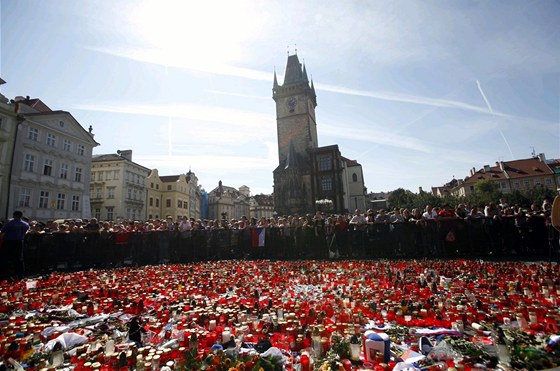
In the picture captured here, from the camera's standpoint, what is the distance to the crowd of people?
1002 cm

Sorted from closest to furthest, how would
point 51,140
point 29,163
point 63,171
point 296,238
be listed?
point 296,238, point 29,163, point 51,140, point 63,171

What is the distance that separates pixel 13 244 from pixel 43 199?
87.4 feet

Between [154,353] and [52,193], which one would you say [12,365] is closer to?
[154,353]

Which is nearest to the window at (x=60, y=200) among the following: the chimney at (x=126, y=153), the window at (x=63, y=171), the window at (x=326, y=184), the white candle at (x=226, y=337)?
the window at (x=63, y=171)

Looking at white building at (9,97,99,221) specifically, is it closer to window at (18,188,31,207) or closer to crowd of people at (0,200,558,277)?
window at (18,188,31,207)

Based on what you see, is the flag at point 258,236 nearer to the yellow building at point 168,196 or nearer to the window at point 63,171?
the window at point 63,171

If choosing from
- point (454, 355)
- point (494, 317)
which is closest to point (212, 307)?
point (454, 355)

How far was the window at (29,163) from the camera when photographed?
27.8 metres

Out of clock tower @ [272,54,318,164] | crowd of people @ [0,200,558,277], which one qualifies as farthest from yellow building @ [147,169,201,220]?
crowd of people @ [0,200,558,277]

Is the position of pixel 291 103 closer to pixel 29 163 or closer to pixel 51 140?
pixel 51 140

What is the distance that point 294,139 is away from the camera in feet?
175

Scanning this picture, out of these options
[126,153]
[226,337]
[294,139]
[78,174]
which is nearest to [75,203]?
[78,174]

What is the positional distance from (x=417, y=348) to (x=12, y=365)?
440cm

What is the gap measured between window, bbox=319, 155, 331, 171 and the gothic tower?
2260 millimetres
